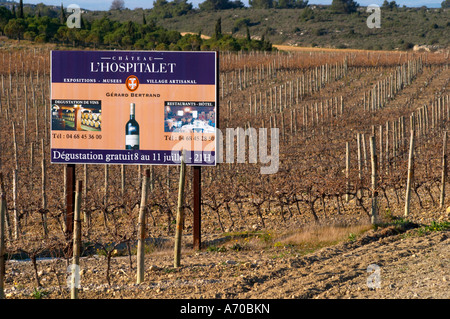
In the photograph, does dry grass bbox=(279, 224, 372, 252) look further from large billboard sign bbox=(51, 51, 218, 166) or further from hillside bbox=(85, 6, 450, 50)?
hillside bbox=(85, 6, 450, 50)

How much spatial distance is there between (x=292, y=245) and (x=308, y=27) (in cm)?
8289

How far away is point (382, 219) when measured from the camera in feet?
41.3

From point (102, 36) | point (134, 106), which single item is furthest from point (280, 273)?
point (102, 36)

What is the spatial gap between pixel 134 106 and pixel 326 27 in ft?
267

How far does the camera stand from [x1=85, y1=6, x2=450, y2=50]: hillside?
268 feet

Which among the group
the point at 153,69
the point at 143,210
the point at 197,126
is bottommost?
the point at 143,210

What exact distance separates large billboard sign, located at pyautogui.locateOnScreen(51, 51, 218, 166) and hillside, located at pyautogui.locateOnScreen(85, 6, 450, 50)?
224 feet

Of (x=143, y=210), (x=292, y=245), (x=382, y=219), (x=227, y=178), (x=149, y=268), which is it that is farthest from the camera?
(x=227, y=178)

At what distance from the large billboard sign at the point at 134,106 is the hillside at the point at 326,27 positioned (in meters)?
68.3

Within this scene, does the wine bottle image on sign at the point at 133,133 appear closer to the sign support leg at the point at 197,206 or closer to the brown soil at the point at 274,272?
the sign support leg at the point at 197,206

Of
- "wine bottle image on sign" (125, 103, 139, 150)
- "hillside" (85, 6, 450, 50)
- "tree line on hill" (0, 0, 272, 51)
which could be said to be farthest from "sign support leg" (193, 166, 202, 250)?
"hillside" (85, 6, 450, 50)

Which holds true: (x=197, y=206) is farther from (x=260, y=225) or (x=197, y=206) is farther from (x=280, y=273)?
(x=280, y=273)
